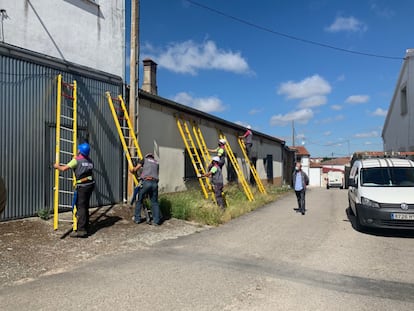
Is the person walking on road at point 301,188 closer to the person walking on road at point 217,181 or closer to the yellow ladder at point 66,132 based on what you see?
the person walking on road at point 217,181

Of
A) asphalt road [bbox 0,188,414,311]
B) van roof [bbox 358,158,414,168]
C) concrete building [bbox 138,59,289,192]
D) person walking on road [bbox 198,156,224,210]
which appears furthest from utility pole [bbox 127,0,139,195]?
van roof [bbox 358,158,414,168]

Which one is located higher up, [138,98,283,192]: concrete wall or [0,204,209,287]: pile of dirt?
[138,98,283,192]: concrete wall

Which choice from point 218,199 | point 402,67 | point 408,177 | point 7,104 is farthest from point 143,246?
point 402,67

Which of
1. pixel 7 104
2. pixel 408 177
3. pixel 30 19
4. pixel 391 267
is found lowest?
pixel 391 267

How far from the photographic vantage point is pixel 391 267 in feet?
20.3

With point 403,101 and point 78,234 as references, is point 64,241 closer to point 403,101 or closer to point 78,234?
point 78,234

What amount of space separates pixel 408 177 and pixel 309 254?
4.45 m

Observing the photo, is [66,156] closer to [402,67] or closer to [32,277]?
[32,277]

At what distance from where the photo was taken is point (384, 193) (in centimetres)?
904

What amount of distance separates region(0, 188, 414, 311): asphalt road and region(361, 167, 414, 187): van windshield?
161 cm

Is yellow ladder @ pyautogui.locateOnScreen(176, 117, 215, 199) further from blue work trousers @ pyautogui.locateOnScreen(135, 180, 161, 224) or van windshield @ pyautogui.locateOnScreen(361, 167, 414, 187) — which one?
van windshield @ pyautogui.locateOnScreen(361, 167, 414, 187)

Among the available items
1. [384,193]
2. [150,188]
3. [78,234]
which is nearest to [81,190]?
[78,234]

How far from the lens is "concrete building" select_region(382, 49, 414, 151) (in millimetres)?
19844

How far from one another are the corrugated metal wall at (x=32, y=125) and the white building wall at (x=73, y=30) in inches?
17.9
